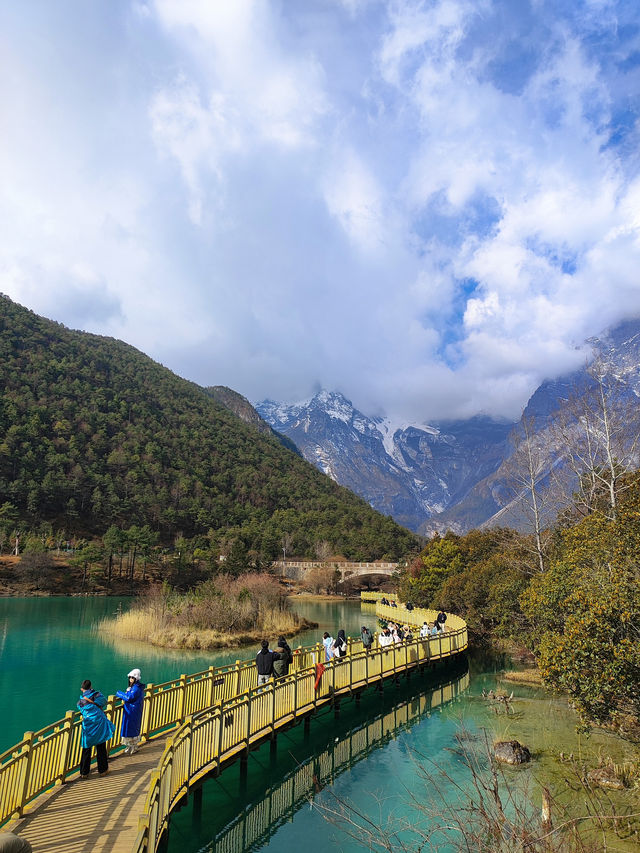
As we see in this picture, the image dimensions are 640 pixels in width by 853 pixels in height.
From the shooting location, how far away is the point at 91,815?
784 centimetres

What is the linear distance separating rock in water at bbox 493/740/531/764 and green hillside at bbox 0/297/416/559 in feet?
214

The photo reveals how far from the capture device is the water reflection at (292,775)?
402 inches

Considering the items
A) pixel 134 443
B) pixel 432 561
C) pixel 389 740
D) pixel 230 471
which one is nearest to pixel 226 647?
pixel 389 740

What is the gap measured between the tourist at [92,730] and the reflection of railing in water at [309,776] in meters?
2.53

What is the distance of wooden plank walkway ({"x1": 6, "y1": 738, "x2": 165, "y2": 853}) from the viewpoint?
23.1 ft

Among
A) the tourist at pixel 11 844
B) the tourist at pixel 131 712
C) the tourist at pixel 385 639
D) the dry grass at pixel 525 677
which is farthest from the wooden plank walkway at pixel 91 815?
the dry grass at pixel 525 677

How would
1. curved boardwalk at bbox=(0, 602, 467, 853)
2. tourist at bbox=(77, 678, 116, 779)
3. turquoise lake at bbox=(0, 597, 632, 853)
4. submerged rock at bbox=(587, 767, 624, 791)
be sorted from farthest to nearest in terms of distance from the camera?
submerged rock at bbox=(587, 767, 624, 791)
turquoise lake at bbox=(0, 597, 632, 853)
tourist at bbox=(77, 678, 116, 779)
curved boardwalk at bbox=(0, 602, 467, 853)

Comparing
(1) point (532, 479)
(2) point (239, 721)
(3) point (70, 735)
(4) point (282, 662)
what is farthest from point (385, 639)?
(3) point (70, 735)

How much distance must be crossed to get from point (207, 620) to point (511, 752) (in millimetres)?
21232

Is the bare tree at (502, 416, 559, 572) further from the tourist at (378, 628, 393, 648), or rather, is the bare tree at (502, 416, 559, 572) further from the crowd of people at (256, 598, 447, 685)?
the tourist at (378, 628, 393, 648)

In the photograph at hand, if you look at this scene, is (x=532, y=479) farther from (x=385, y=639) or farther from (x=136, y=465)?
(x=136, y=465)

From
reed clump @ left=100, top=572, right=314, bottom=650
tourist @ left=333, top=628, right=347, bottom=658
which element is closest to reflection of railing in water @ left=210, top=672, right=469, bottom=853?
tourist @ left=333, top=628, right=347, bottom=658

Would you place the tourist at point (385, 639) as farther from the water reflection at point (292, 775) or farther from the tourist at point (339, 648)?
the tourist at point (339, 648)

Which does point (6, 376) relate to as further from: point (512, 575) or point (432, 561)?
point (512, 575)
